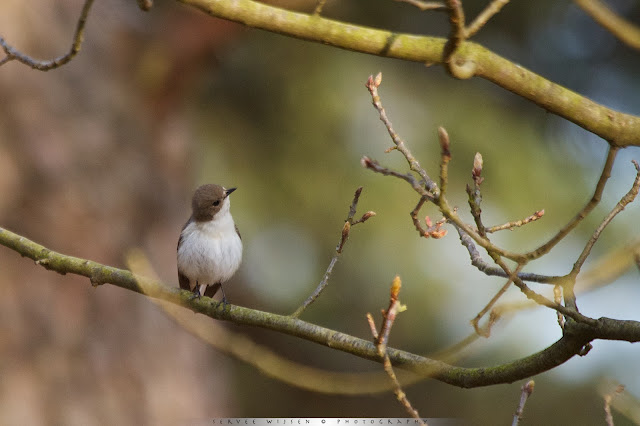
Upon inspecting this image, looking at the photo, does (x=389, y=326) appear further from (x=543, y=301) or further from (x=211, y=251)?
(x=211, y=251)

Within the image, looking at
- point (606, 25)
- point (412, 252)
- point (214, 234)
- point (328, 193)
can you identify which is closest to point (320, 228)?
point (328, 193)

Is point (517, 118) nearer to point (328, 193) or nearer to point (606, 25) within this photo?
point (328, 193)

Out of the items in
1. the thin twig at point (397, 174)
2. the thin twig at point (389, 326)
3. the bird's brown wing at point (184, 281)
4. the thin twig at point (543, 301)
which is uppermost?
the bird's brown wing at point (184, 281)

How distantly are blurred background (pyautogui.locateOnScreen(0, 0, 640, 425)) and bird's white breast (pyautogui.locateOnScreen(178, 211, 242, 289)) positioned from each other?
174cm

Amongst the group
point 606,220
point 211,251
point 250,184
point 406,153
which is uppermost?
point 250,184

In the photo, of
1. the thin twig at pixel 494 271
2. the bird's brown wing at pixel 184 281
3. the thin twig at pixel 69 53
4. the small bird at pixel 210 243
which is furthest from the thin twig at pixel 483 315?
the bird's brown wing at pixel 184 281

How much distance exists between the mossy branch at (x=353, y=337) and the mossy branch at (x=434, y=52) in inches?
19.6

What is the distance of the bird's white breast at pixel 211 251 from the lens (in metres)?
4.23

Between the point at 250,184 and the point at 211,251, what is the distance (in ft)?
10.8

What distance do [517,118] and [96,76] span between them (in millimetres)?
4000

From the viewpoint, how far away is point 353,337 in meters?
2.52

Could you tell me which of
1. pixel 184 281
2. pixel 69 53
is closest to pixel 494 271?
pixel 69 53

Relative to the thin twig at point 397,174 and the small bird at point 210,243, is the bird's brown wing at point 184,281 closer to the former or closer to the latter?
the small bird at point 210,243

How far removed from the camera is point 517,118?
7.88m
